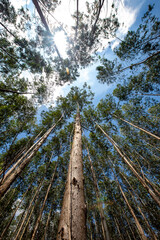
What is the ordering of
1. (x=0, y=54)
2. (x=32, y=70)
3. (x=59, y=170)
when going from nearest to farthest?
(x=0, y=54) → (x=32, y=70) → (x=59, y=170)

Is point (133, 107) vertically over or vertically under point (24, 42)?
over

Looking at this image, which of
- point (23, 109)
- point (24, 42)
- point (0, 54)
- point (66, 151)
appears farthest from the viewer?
point (66, 151)

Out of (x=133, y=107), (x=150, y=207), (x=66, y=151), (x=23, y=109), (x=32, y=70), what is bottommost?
(x=150, y=207)

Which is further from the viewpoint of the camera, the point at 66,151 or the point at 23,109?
the point at 66,151

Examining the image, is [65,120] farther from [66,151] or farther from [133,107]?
[133,107]

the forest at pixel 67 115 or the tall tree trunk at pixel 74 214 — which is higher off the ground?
the forest at pixel 67 115

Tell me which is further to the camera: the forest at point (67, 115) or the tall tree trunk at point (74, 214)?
the forest at point (67, 115)

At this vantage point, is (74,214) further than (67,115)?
No

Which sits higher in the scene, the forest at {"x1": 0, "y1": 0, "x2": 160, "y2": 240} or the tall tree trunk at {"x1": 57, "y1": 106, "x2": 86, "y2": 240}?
the forest at {"x1": 0, "y1": 0, "x2": 160, "y2": 240}

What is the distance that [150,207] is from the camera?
7633mm

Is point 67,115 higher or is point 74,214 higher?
point 67,115

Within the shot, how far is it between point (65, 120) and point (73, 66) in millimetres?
4644

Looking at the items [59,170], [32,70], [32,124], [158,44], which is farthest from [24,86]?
[158,44]

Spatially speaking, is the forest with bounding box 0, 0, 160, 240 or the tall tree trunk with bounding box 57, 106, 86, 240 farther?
the forest with bounding box 0, 0, 160, 240
